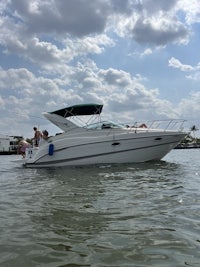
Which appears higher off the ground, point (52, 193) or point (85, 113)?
point (85, 113)

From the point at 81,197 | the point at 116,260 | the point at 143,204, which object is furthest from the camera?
the point at 81,197

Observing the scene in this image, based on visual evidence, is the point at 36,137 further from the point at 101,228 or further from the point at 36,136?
the point at 101,228

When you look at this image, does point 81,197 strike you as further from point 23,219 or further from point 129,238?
point 129,238

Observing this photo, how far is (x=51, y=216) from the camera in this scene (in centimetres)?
633

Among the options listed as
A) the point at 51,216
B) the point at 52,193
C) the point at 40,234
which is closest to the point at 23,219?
the point at 51,216

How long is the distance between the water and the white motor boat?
10.7 meters

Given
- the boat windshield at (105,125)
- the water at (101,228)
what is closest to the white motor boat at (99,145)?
the boat windshield at (105,125)

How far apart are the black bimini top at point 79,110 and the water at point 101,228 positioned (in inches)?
482

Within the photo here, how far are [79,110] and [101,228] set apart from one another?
1610 cm

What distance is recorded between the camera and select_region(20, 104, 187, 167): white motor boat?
19.9 metres

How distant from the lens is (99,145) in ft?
65.1

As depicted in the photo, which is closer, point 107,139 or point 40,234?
→ point 40,234

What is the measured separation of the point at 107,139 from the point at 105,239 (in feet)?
49.0

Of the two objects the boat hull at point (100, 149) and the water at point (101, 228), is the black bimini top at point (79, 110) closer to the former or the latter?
the boat hull at point (100, 149)
